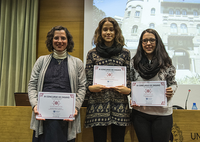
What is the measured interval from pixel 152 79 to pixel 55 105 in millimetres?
877

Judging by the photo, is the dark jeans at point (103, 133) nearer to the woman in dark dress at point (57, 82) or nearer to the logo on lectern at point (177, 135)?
the woman in dark dress at point (57, 82)

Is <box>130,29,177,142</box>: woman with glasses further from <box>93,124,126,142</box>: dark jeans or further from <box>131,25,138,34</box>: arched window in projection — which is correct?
<box>131,25,138,34</box>: arched window in projection

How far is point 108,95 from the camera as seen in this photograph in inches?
54.1

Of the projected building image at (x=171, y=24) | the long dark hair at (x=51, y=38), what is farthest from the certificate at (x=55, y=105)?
the projected building image at (x=171, y=24)

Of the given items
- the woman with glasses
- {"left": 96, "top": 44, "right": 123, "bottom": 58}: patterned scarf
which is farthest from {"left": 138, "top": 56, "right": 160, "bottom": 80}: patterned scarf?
{"left": 96, "top": 44, "right": 123, "bottom": 58}: patterned scarf

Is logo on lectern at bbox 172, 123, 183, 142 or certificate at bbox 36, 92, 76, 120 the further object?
logo on lectern at bbox 172, 123, 183, 142

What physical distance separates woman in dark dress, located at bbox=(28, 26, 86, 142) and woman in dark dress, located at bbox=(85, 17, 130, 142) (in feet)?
0.36

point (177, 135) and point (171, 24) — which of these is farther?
Result: point (171, 24)

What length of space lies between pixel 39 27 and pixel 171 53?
9.03 feet

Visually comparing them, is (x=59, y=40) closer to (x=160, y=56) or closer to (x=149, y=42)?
(x=149, y=42)

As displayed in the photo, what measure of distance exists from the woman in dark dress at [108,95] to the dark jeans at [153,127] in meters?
0.11

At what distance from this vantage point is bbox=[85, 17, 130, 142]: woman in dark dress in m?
1.33

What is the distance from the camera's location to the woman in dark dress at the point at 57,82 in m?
1.25

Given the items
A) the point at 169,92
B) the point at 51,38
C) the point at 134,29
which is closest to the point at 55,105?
the point at 51,38
